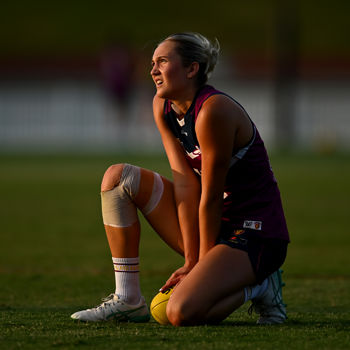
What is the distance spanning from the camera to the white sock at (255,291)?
4547 millimetres

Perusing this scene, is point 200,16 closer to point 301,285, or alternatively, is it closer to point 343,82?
point 343,82

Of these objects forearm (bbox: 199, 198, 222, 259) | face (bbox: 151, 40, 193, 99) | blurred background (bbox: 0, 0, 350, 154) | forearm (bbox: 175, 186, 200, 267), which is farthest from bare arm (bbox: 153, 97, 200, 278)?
blurred background (bbox: 0, 0, 350, 154)

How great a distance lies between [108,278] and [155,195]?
1.97 metres

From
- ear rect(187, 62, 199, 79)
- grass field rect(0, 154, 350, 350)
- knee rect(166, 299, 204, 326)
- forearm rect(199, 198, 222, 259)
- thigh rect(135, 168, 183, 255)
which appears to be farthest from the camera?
thigh rect(135, 168, 183, 255)

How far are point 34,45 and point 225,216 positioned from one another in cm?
5946

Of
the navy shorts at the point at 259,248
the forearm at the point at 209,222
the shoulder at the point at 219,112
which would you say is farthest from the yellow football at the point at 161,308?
the shoulder at the point at 219,112

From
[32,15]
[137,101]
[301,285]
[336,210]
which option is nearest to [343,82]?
[137,101]

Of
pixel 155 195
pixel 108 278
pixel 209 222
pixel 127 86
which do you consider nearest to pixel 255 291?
pixel 209 222

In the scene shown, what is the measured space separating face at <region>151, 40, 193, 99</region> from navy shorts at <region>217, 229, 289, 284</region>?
0.88 meters

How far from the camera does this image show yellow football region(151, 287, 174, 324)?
Result: 181 inches

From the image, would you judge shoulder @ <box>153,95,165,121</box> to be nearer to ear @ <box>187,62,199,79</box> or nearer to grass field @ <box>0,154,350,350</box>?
ear @ <box>187,62,199,79</box>

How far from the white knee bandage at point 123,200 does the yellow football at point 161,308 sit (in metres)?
0.47

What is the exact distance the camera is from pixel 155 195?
4.89 m

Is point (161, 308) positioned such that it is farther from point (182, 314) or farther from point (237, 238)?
point (237, 238)
